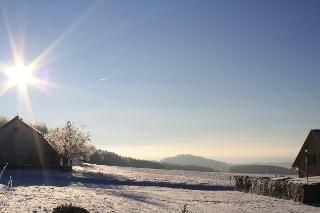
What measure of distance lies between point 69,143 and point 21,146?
43.3 ft

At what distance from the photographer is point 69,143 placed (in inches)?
3430

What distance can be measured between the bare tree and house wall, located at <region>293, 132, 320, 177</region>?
42050 mm

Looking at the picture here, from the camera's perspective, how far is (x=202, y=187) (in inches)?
2571

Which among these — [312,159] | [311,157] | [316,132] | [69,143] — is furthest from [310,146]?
[69,143]

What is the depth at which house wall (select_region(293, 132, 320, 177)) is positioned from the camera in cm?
6122

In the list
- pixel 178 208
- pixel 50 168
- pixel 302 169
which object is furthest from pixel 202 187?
pixel 178 208

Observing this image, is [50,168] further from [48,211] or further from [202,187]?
[48,211]

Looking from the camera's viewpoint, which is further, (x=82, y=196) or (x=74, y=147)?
(x=74, y=147)

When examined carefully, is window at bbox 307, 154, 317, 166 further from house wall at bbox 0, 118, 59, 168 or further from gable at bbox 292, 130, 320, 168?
house wall at bbox 0, 118, 59, 168

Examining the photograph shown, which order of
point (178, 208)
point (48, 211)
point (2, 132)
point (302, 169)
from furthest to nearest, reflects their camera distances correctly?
point (2, 132), point (302, 169), point (178, 208), point (48, 211)

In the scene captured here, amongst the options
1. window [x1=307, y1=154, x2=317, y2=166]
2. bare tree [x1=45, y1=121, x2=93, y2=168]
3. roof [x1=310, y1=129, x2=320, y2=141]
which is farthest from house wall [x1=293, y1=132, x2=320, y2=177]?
bare tree [x1=45, y1=121, x2=93, y2=168]

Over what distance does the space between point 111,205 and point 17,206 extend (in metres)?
6.99

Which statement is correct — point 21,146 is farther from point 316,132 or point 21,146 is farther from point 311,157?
point 316,132

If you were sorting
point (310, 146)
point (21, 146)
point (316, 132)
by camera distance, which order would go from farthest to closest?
point (21, 146), point (310, 146), point (316, 132)
